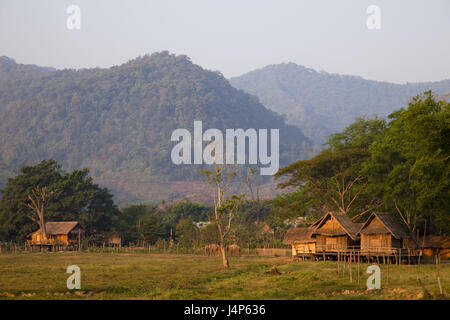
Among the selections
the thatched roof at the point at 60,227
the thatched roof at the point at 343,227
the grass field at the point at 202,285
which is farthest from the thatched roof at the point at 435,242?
the thatched roof at the point at 60,227

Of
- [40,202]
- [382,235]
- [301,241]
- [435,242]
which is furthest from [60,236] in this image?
[435,242]

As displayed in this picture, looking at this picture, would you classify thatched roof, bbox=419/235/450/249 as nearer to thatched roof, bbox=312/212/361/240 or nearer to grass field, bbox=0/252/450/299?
thatched roof, bbox=312/212/361/240

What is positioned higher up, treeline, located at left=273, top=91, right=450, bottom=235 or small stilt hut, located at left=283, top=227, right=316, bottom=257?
treeline, located at left=273, top=91, right=450, bottom=235

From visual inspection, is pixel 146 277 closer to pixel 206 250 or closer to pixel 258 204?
pixel 206 250

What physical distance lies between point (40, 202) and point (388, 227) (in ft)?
168

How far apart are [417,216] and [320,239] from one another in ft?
30.6

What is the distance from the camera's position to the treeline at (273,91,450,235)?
134 feet

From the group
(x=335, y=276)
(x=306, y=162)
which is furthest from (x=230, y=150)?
(x=335, y=276)

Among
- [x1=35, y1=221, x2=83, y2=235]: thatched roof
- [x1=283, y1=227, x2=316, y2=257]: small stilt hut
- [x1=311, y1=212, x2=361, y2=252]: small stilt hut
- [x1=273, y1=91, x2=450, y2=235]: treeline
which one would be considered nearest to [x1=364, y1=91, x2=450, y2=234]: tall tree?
[x1=273, y1=91, x2=450, y2=235]: treeline

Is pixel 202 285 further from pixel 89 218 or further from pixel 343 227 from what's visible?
pixel 89 218

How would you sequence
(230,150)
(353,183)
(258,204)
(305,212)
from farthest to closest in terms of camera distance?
(230,150) → (258,204) → (305,212) → (353,183)

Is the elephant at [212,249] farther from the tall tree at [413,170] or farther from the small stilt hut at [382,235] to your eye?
the small stilt hut at [382,235]

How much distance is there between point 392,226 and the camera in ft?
160

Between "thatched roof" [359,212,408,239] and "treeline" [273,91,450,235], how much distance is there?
2.64ft
